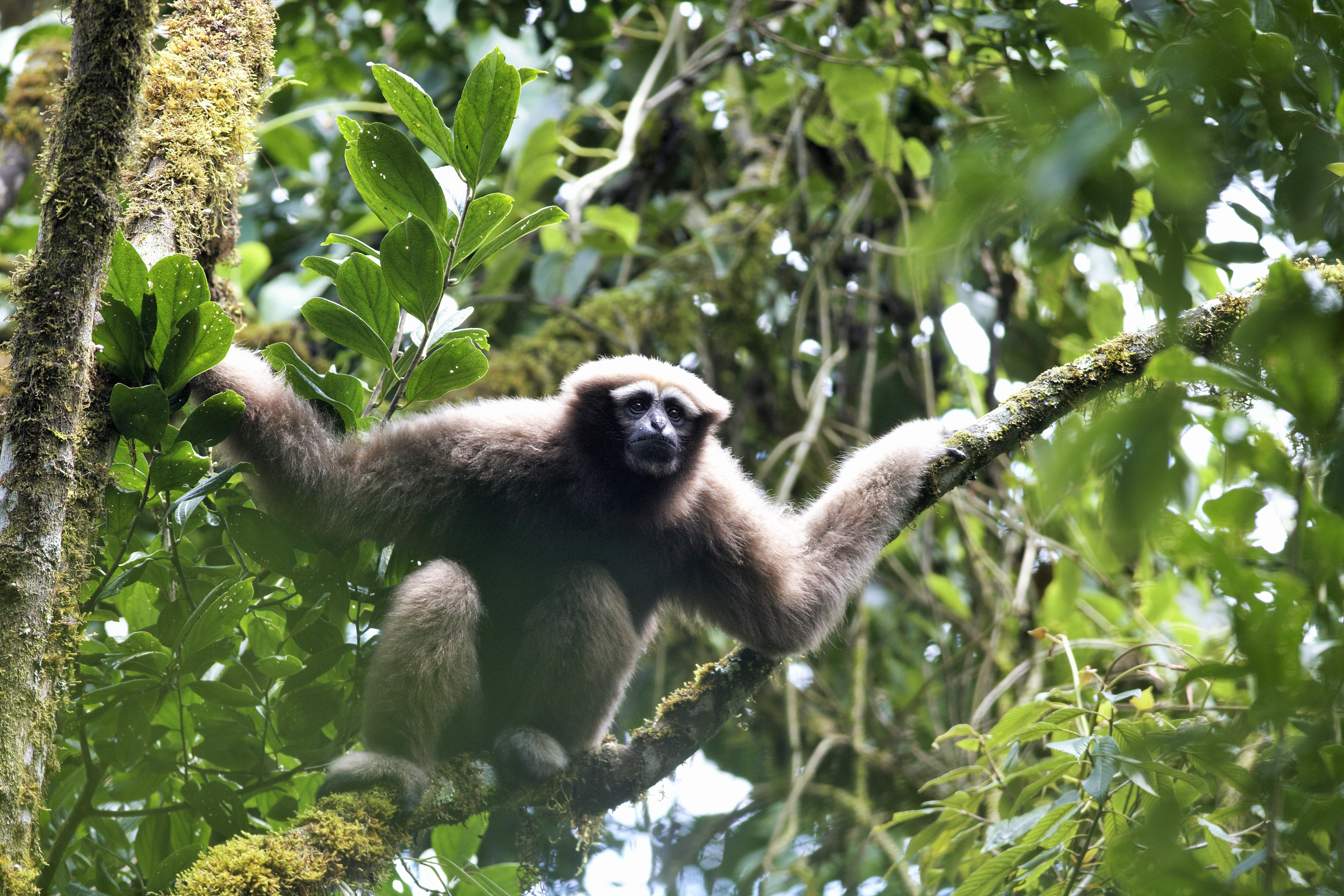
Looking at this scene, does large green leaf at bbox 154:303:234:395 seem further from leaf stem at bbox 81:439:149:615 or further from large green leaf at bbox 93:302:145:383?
leaf stem at bbox 81:439:149:615

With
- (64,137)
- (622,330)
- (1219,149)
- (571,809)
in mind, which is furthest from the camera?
(622,330)

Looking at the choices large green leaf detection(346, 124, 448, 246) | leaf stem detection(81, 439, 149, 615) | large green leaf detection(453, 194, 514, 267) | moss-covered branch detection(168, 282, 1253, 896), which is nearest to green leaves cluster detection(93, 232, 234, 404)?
leaf stem detection(81, 439, 149, 615)

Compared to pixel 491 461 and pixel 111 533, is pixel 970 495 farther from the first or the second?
pixel 111 533

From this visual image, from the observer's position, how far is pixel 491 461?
442 centimetres

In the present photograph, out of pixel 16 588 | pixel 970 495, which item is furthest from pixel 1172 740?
pixel 970 495

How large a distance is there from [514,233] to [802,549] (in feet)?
7.67

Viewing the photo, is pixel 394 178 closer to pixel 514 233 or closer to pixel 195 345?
A: pixel 514 233

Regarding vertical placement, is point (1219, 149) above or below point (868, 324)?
above

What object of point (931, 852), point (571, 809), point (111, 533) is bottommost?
point (931, 852)

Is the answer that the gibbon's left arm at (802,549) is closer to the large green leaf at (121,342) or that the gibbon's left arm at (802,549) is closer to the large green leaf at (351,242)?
the large green leaf at (351,242)

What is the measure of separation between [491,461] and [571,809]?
5.30 ft

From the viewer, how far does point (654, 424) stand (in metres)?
4.98

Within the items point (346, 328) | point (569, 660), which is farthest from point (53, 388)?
point (569, 660)

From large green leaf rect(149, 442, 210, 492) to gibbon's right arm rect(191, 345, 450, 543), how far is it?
41 centimetres
